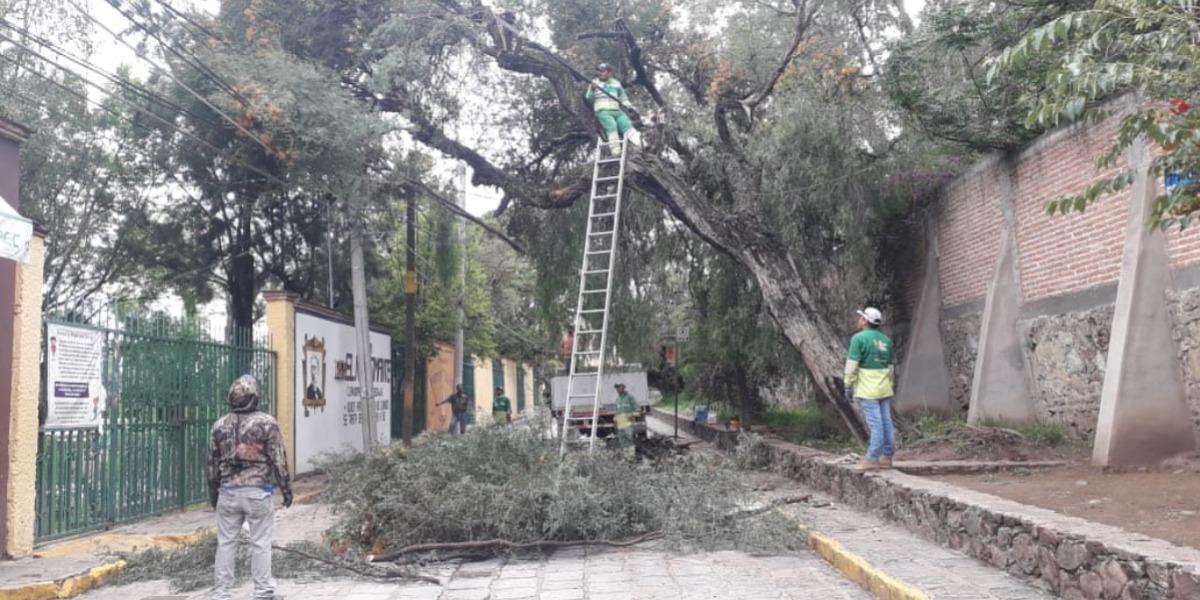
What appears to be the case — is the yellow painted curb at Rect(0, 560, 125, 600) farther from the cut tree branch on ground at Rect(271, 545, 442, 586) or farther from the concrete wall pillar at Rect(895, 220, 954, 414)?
the concrete wall pillar at Rect(895, 220, 954, 414)

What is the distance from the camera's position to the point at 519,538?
27.7 feet

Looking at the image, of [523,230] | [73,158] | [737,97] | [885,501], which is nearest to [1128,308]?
[885,501]

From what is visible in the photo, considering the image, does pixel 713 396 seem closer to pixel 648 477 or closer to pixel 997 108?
pixel 997 108

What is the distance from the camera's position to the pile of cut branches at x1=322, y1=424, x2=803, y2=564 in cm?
829

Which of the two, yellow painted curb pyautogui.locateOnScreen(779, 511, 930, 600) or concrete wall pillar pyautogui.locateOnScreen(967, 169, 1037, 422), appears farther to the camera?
concrete wall pillar pyautogui.locateOnScreen(967, 169, 1037, 422)

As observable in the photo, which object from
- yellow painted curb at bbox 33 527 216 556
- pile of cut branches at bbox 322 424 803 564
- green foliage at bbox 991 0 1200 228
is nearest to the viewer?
green foliage at bbox 991 0 1200 228

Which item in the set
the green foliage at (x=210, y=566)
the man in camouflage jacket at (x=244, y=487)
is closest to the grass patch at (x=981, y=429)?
the green foliage at (x=210, y=566)

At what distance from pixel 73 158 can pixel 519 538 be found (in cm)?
1429

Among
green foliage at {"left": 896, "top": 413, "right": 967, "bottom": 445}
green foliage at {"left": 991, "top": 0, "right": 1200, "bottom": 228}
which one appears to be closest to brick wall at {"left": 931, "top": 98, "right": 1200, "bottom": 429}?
green foliage at {"left": 896, "top": 413, "right": 967, "bottom": 445}

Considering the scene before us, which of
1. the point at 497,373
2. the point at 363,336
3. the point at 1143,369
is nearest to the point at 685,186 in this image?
the point at 363,336

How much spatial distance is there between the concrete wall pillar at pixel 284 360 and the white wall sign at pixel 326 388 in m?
0.23

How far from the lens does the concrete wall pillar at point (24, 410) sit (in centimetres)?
848

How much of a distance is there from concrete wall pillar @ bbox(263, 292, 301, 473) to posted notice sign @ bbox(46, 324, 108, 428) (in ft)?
15.9

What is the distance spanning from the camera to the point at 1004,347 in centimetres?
1279
